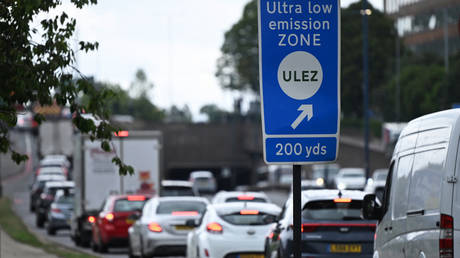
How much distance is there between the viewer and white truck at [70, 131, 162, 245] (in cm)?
3459

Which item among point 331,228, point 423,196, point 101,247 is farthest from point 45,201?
point 423,196

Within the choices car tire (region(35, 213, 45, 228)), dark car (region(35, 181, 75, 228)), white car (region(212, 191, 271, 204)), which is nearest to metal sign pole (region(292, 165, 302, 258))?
white car (region(212, 191, 271, 204))

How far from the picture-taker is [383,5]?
120 metres

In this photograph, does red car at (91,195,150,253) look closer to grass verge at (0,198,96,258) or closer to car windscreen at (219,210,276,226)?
grass verge at (0,198,96,258)

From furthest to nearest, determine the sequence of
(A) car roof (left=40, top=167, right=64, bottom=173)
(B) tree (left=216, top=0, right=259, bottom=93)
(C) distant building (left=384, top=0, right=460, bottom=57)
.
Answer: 1. (B) tree (left=216, top=0, right=259, bottom=93)
2. (C) distant building (left=384, top=0, right=460, bottom=57)
3. (A) car roof (left=40, top=167, right=64, bottom=173)

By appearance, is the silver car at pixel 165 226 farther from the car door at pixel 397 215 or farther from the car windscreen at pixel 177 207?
the car door at pixel 397 215

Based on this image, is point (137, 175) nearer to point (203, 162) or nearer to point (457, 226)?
point (457, 226)

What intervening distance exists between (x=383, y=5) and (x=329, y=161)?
371 ft

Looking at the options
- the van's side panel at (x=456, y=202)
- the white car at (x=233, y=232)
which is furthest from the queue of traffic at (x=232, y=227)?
the van's side panel at (x=456, y=202)

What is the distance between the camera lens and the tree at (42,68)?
12.2m

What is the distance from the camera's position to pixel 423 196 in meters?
10.7

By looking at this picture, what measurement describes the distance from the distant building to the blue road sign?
8482cm

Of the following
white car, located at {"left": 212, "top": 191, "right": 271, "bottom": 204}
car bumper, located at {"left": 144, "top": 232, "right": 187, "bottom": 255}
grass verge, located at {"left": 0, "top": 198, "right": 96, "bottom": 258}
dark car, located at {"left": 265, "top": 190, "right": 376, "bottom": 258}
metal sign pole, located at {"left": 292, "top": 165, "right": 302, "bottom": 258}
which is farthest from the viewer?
white car, located at {"left": 212, "top": 191, "right": 271, "bottom": 204}

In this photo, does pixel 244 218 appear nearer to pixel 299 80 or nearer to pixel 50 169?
pixel 299 80
